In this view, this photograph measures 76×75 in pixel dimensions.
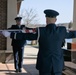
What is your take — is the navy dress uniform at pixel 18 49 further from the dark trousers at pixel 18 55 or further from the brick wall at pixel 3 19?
the brick wall at pixel 3 19

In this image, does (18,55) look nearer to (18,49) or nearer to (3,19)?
(18,49)

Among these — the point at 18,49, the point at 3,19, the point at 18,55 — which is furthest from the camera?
the point at 3,19

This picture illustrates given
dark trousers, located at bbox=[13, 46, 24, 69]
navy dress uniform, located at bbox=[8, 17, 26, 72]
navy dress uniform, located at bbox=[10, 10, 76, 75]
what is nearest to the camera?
navy dress uniform, located at bbox=[10, 10, 76, 75]

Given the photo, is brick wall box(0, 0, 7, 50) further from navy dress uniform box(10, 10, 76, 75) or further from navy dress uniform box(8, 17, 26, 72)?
navy dress uniform box(10, 10, 76, 75)

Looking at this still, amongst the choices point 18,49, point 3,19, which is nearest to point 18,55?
point 18,49

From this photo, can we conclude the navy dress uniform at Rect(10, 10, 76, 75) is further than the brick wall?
No

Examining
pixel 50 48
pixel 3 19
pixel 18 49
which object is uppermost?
pixel 3 19

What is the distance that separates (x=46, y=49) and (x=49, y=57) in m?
0.13

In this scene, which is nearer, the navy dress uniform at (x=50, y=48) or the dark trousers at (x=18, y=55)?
the navy dress uniform at (x=50, y=48)

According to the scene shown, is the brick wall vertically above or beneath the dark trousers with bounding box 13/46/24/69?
above

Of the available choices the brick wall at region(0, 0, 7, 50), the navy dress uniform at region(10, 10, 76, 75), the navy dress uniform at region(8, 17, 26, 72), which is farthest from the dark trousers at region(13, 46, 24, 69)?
the navy dress uniform at region(10, 10, 76, 75)

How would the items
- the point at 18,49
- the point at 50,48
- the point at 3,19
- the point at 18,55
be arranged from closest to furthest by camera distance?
the point at 50,48, the point at 18,49, the point at 18,55, the point at 3,19

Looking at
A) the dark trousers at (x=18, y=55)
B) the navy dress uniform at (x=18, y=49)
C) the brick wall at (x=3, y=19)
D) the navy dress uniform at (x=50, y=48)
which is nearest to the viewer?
the navy dress uniform at (x=50, y=48)

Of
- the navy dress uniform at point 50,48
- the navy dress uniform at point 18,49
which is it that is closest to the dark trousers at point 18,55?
the navy dress uniform at point 18,49
